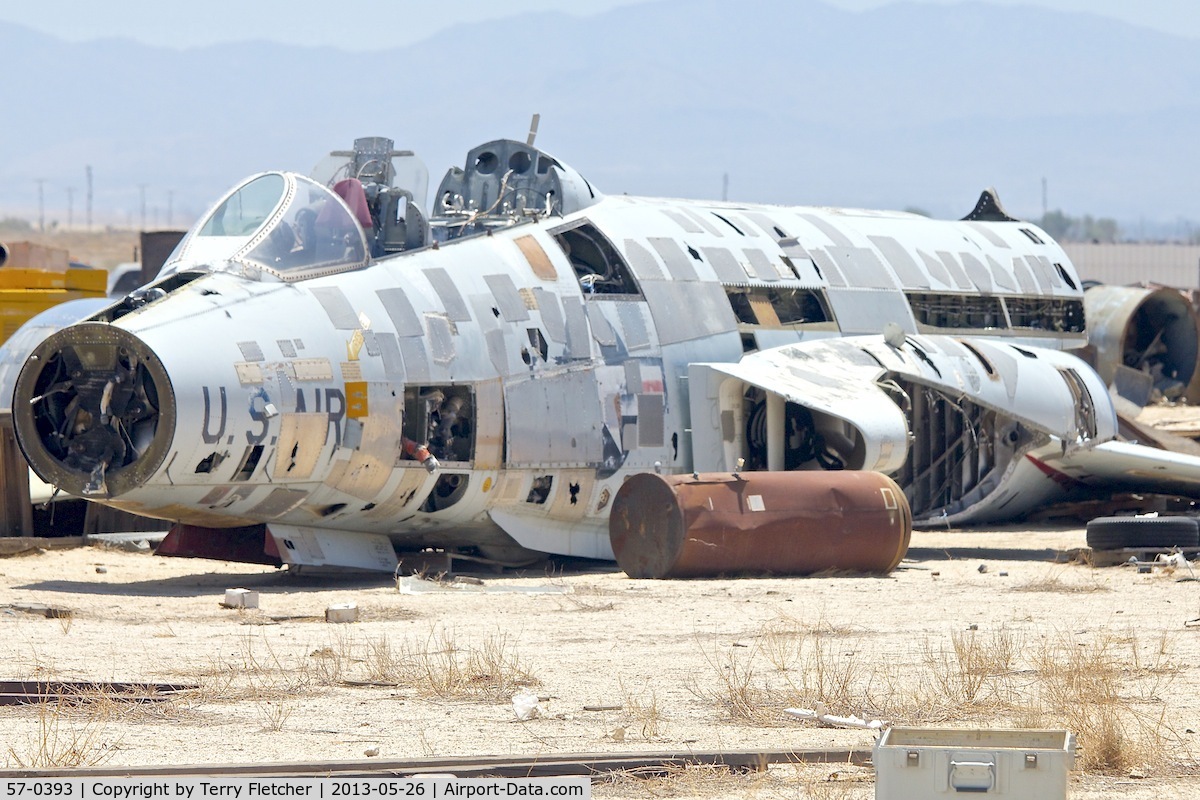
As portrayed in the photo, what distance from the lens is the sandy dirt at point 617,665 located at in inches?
377

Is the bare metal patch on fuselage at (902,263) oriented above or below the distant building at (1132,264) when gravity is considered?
below

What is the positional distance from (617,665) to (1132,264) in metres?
101

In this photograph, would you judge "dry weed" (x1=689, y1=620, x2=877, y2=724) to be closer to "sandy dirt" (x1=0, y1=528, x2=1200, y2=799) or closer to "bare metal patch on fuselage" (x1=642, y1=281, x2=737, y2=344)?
"sandy dirt" (x1=0, y1=528, x2=1200, y2=799)

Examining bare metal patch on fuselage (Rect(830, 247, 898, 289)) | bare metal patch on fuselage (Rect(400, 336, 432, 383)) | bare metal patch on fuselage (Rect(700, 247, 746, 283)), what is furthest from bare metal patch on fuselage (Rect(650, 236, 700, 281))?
bare metal patch on fuselage (Rect(400, 336, 432, 383))

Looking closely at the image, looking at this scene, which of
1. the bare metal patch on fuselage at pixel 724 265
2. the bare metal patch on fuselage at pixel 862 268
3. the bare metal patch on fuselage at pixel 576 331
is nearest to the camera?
the bare metal patch on fuselage at pixel 576 331

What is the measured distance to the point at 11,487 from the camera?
64.9 feet

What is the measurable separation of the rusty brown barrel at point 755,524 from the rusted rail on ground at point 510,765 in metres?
7.87

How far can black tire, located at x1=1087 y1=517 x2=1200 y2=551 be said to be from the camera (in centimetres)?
1884

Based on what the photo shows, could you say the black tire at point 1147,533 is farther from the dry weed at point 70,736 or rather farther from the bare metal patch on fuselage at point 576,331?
the dry weed at point 70,736

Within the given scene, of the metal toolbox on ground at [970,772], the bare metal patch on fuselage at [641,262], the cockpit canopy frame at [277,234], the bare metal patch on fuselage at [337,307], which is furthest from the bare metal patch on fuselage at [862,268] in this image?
the metal toolbox on ground at [970,772]

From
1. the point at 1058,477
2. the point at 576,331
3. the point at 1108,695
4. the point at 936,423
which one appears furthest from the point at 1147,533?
the point at 1108,695

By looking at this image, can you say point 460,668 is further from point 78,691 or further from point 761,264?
point 761,264

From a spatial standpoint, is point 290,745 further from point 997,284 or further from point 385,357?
point 997,284

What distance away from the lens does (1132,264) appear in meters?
108
